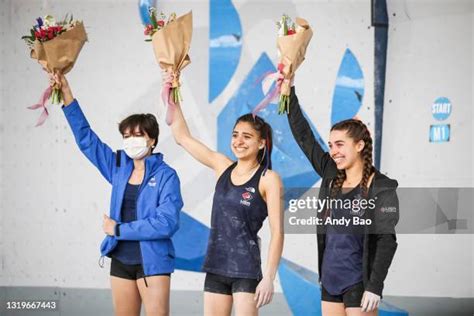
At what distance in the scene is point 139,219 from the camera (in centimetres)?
465

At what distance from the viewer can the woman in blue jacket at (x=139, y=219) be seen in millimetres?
4613

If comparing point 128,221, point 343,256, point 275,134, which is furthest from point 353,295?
point 275,134

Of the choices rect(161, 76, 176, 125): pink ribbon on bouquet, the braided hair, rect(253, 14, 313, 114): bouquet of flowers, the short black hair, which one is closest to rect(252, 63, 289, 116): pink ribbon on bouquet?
rect(253, 14, 313, 114): bouquet of flowers

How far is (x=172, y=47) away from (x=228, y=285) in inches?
46.4

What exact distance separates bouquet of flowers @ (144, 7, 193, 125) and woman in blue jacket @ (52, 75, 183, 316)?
0.78 ft

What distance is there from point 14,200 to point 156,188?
1571mm

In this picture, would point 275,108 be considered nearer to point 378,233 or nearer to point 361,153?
point 361,153

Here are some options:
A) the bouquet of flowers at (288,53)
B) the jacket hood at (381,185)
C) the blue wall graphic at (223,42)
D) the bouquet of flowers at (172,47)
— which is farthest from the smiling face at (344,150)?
the blue wall graphic at (223,42)

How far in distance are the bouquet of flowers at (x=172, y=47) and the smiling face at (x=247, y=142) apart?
39 cm

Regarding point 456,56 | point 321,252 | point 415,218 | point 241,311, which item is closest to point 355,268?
point 321,252

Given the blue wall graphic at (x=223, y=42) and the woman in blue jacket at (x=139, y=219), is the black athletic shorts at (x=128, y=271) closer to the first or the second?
the woman in blue jacket at (x=139, y=219)

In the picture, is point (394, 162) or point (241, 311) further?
point (394, 162)

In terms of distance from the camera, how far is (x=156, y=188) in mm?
4676

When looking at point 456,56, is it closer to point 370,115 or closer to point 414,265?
point 370,115
